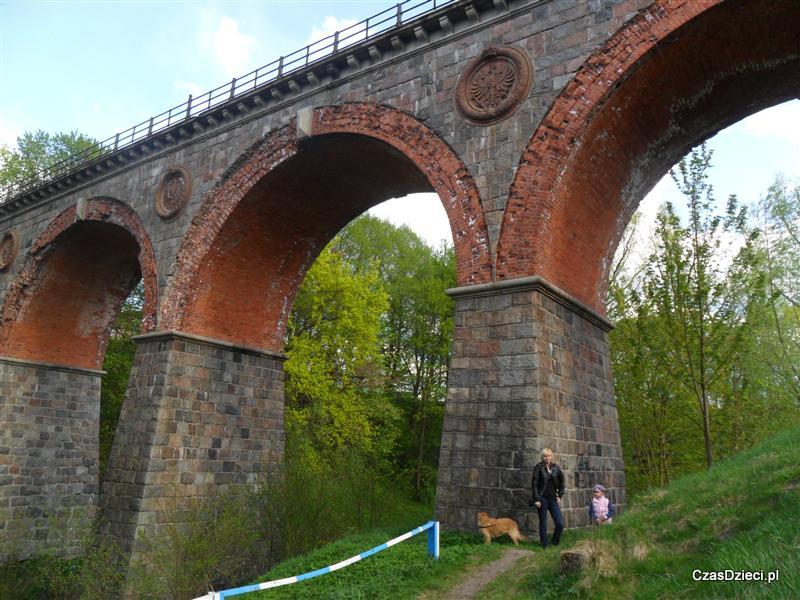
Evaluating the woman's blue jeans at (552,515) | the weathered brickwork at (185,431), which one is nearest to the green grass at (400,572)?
the woman's blue jeans at (552,515)

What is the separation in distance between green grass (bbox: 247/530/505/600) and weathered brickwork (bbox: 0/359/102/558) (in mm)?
11264

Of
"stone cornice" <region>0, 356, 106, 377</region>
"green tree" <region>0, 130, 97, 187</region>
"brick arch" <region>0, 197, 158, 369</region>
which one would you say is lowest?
"stone cornice" <region>0, 356, 106, 377</region>

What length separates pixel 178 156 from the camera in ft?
51.3

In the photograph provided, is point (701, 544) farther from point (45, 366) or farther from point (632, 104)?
point (45, 366)

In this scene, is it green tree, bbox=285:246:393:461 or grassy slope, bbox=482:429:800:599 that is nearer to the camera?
grassy slope, bbox=482:429:800:599

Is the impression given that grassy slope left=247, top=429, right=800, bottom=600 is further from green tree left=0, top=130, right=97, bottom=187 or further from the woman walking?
green tree left=0, top=130, right=97, bottom=187

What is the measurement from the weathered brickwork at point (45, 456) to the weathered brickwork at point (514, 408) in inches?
479

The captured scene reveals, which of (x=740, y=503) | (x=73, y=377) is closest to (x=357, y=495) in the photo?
(x=740, y=503)

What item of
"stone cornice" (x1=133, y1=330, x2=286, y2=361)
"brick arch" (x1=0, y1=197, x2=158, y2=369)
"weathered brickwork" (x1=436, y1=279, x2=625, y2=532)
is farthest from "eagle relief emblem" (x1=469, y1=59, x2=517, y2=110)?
"brick arch" (x1=0, y1=197, x2=158, y2=369)

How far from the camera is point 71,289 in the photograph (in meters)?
19.1

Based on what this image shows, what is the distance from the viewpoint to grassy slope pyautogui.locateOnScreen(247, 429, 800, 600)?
187 inches

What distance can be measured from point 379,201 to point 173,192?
511cm

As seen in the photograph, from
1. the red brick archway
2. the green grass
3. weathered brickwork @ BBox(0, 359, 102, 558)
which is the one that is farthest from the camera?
weathered brickwork @ BBox(0, 359, 102, 558)

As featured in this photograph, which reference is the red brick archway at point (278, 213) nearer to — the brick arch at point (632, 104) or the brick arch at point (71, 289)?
the brick arch at point (632, 104)
